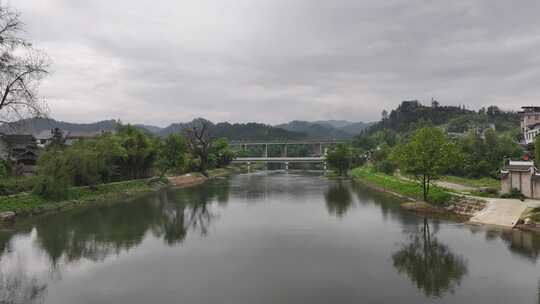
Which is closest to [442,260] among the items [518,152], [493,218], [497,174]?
[493,218]

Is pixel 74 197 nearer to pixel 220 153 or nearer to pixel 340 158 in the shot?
pixel 340 158

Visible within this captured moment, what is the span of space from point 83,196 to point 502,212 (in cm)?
3670

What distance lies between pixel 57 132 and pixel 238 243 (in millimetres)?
42593

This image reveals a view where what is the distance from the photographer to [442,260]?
19.1m

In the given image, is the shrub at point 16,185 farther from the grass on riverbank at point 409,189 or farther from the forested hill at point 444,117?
the forested hill at point 444,117

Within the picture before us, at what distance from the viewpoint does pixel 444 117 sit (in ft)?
527

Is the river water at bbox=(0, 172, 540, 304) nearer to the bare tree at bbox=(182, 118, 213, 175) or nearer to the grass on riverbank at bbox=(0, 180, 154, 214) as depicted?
the grass on riverbank at bbox=(0, 180, 154, 214)

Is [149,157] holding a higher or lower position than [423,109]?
lower

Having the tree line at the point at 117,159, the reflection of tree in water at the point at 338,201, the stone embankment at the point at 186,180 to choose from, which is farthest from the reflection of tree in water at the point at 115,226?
the stone embankment at the point at 186,180

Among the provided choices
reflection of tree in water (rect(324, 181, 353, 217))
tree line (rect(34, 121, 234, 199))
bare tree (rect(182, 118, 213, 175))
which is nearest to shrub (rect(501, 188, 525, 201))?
reflection of tree in water (rect(324, 181, 353, 217))

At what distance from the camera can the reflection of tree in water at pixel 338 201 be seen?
34094 millimetres

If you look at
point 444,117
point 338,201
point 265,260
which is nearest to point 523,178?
point 338,201

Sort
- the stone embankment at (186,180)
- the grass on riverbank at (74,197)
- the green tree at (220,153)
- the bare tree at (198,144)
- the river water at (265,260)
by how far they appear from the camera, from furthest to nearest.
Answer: the green tree at (220,153)
the bare tree at (198,144)
the stone embankment at (186,180)
the grass on riverbank at (74,197)
the river water at (265,260)

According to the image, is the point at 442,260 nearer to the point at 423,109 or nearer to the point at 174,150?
the point at 174,150
